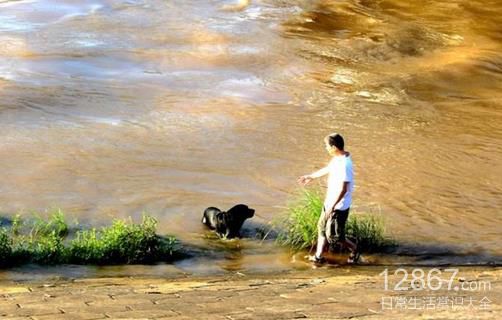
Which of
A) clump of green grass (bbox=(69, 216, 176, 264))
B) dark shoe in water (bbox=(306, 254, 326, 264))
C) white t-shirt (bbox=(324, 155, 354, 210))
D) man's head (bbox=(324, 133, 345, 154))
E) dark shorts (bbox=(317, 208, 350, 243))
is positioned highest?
man's head (bbox=(324, 133, 345, 154))

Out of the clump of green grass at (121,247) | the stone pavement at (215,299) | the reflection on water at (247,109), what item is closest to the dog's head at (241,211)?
the reflection on water at (247,109)

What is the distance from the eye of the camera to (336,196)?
31.9ft

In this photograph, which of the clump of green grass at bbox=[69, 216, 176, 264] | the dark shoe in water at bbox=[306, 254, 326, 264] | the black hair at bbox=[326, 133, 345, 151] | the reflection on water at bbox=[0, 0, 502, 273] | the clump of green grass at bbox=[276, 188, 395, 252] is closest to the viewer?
the black hair at bbox=[326, 133, 345, 151]

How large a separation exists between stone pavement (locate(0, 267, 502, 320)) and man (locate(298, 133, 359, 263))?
0.83 m

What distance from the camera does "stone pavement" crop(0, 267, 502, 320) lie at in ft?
21.7

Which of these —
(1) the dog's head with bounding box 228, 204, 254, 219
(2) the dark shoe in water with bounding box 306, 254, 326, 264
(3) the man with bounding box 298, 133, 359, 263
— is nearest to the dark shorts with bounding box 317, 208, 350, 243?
(3) the man with bounding box 298, 133, 359, 263

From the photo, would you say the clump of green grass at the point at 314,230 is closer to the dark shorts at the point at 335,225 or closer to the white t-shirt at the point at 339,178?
the dark shorts at the point at 335,225

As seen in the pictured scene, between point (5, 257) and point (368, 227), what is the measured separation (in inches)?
152

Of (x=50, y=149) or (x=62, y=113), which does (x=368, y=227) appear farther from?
(x=62, y=113)

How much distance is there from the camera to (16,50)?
21016mm

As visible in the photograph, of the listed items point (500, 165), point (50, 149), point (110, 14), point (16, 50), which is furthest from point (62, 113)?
point (110, 14)

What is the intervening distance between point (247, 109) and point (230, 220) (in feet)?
22.6

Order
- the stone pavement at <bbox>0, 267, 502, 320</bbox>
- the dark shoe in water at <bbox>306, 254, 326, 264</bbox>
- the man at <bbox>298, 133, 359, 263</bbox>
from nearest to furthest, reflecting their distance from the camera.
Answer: the stone pavement at <bbox>0, 267, 502, 320</bbox>, the man at <bbox>298, 133, 359, 263</bbox>, the dark shoe in water at <bbox>306, 254, 326, 264</bbox>

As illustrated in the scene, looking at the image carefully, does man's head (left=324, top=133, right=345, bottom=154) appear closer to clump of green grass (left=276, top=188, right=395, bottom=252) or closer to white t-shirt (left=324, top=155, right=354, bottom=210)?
white t-shirt (left=324, top=155, right=354, bottom=210)
